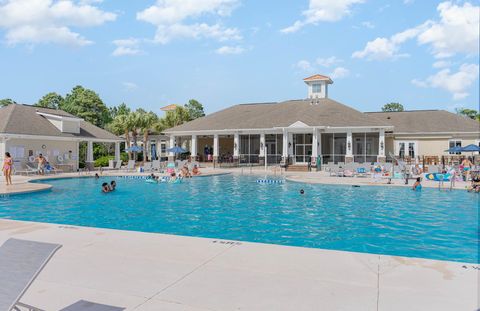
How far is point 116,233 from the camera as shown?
7.67 meters

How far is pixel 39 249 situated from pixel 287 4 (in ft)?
59.2

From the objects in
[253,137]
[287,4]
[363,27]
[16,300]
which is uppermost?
[287,4]

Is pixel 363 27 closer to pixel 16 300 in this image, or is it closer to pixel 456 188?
pixel 456 188

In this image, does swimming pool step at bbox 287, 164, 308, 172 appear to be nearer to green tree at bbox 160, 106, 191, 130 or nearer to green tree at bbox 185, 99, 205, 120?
green tree at bbox 160, 106, 191, 130

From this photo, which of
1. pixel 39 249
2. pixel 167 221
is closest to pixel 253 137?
pixel 167 221

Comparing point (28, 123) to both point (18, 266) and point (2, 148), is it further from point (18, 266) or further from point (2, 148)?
point (18, 266)

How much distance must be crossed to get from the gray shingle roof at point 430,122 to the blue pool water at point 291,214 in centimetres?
1944

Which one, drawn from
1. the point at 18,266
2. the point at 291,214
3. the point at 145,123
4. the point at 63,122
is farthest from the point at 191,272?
the point at 145,123

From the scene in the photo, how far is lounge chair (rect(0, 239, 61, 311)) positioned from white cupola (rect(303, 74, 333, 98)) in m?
38.9

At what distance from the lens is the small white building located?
87.8 feet

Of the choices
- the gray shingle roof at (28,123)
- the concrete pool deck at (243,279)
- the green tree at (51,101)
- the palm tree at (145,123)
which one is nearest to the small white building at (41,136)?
the gray shingle roof at (28,123)

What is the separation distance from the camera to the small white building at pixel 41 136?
26750mm

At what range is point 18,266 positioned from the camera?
3449mm

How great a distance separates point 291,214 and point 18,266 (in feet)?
32.0
